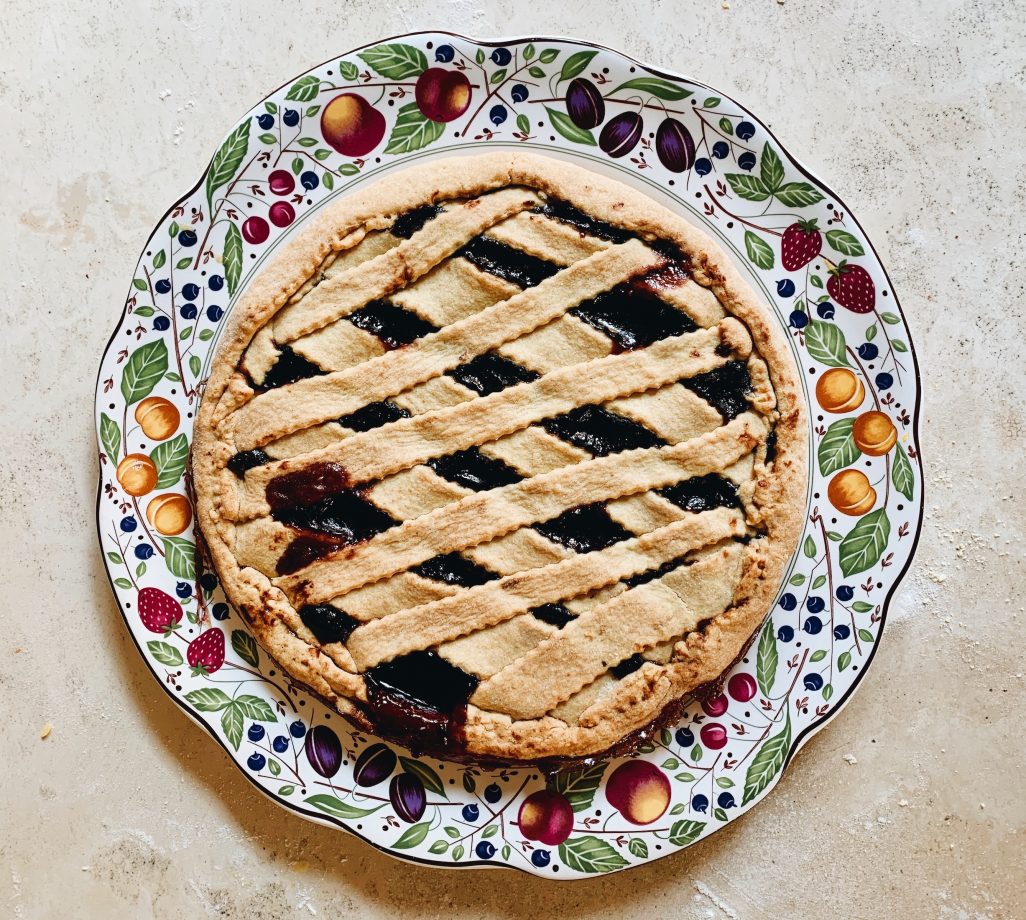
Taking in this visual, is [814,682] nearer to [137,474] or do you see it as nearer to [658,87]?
[658,87]

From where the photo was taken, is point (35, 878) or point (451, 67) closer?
point (451, 67)

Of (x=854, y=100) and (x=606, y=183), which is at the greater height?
(x=854, y=100)

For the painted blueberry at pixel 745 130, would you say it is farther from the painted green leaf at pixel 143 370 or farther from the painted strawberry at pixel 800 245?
the painted green leaf at pixel 143 370

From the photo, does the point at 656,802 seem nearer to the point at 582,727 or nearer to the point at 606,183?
the point at 582,727

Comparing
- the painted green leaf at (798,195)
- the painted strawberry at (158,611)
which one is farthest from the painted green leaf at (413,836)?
the painted green leaf at (798,195)

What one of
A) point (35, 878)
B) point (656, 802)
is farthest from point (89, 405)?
point (656, 802)

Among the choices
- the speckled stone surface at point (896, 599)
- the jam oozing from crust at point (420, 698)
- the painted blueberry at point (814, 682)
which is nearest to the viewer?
the jam oozing from crust at point (420, 698)

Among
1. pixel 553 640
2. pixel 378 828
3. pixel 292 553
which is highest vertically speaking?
pixel 292 553
